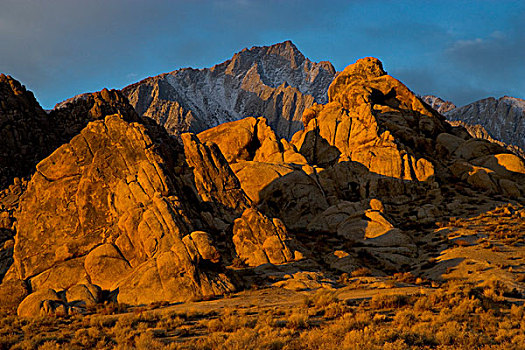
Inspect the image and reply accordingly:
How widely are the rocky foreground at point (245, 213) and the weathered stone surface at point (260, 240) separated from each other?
13cm

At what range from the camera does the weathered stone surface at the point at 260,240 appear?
3488 cm

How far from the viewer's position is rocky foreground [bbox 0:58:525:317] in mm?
28922

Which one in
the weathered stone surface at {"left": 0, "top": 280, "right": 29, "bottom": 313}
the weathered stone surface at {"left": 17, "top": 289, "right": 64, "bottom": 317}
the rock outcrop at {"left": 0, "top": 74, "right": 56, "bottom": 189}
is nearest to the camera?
the weathered stone surface at {"left": 17, "top": 289, "right": 64, "bottom": 317}

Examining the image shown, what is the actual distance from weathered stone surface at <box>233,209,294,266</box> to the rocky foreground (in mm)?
129

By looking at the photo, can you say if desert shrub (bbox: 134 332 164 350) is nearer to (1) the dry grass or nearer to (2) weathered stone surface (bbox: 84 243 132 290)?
(1) the dry grass

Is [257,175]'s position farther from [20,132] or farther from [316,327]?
[20,132]

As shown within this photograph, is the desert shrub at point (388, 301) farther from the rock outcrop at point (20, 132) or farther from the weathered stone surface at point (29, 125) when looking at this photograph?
the weathered stone surface at point (29, 125)

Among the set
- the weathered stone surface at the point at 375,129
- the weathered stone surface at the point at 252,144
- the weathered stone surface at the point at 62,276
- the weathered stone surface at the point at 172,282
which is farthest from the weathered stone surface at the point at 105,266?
the weathered stone surface at the point at 375,129

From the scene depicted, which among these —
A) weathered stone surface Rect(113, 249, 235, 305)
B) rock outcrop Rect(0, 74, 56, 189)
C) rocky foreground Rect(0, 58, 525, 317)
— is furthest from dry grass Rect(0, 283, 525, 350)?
rock outcrop Rect(0, 74, 56, 189)

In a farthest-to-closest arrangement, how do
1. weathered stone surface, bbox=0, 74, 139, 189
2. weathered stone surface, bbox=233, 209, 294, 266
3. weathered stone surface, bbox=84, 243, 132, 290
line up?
weathered stone surface, bbox=0, 74, 139, 189 < weathered stone surface, bbox=233, 209, 294, 266 < weathered stone surface, bbox=84, 243, 132, 290

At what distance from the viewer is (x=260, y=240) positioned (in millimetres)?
37031

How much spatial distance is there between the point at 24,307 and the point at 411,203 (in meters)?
56.0

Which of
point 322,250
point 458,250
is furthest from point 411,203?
point 322,250

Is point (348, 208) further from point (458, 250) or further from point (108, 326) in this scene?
point (108, 326)
